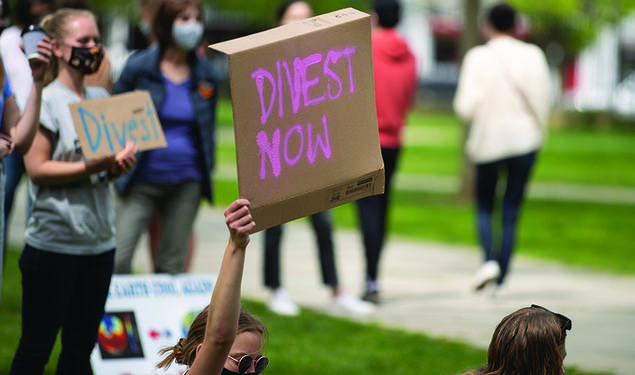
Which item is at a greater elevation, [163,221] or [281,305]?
[163,221]

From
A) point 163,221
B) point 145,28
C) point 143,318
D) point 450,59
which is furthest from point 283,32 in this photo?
point 450,59

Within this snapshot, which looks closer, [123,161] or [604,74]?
[123,161]

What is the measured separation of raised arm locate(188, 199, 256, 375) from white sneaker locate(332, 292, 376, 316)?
456 cm

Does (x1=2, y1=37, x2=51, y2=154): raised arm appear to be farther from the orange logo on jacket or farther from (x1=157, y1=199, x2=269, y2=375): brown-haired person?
the orange logo on jacket

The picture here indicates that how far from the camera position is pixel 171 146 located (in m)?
5.78

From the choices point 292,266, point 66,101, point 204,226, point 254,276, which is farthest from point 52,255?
point 204,226

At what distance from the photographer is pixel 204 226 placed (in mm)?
11602

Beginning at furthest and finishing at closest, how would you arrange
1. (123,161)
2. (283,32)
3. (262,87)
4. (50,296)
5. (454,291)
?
(454,291), (123,161), (50,296), (283,32), (262,87)

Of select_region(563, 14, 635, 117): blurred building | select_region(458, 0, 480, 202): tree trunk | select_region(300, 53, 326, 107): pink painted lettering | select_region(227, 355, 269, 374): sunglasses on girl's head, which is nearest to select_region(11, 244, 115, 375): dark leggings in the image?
select_region(227, 355, 269, 374): sunglasses on girl's head

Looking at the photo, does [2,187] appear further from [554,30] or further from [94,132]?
[554,30]

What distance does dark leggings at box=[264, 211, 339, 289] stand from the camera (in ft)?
23.5

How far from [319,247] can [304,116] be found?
4.28 m

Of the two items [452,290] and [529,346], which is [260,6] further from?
[529,346]

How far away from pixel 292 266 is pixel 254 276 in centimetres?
66
